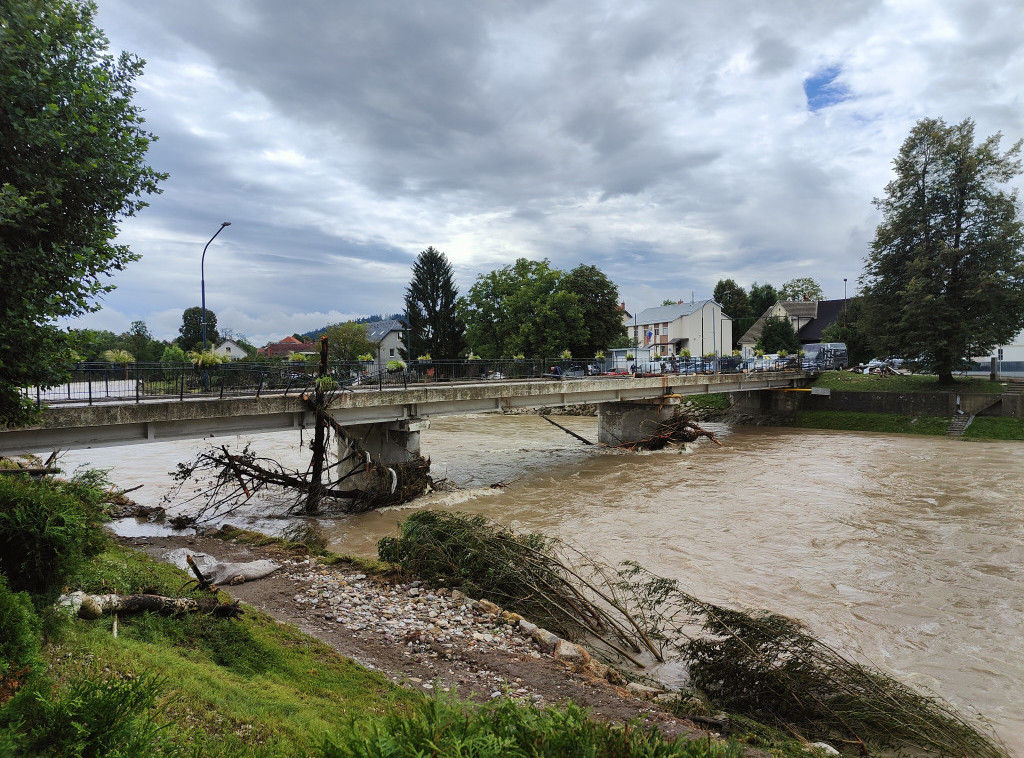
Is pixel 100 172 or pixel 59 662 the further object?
pixel 100 172

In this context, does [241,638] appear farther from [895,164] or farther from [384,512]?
[895,164]

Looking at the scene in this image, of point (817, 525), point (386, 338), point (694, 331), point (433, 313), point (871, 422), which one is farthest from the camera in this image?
point (386, 338)

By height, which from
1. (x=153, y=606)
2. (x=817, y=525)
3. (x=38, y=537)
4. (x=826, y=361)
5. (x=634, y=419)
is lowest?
(x=817, y=525)

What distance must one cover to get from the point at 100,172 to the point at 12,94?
49.1 inches

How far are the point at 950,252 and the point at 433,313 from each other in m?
43.5

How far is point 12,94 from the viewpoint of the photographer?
267 inches

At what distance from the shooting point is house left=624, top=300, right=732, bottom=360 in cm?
7600

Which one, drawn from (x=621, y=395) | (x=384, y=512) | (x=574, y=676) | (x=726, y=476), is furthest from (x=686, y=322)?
(x=574, y=676)

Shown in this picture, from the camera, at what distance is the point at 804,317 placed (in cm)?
8369

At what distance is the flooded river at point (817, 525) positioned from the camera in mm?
9062

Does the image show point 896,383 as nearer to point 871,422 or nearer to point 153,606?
point 871,422

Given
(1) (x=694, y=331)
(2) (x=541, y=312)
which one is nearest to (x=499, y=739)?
(2) (x=541, y=312)

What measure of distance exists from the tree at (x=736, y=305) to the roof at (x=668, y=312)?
840 centimetres

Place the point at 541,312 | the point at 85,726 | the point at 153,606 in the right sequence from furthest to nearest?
the point at 541,312 < the point at 153,606 < the point at 85,726
